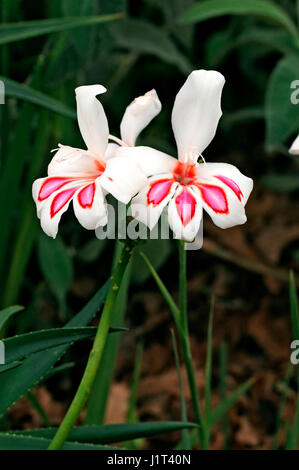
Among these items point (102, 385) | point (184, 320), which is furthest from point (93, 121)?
point (102, 385)

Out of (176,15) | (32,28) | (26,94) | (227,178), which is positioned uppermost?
(176,15)

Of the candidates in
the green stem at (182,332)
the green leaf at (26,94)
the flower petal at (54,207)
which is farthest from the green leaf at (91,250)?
the flower petal at (54,207)

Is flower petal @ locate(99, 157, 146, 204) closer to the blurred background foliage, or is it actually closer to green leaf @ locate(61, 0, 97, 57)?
the blurred background foliage

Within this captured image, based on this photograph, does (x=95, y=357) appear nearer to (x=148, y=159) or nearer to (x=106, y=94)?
(x=148, y=159)

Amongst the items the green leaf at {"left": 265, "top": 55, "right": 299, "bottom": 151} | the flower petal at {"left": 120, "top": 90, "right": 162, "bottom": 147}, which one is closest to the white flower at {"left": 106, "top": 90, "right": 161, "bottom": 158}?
the flower petal at {"left": 120, "top": 90, "right": 162, "bottom": 147}
